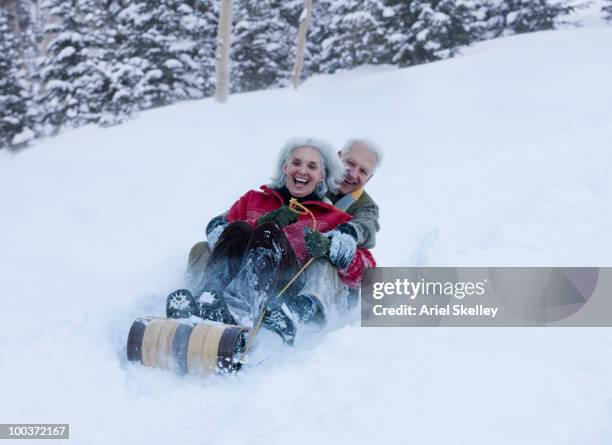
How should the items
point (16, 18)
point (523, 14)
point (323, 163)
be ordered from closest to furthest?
point (323, 163)
point (523, 14)
point (16, 18)

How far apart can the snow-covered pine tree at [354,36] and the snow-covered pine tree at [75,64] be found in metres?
7.09

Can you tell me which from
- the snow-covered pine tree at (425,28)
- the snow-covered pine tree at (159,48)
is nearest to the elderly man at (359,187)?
the snow-covered pine tree at (425,28)

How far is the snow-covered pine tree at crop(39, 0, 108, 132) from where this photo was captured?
1584cm

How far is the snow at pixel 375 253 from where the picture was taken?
2062 millimetres

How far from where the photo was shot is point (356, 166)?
383 centimetres

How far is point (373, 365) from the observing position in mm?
2359

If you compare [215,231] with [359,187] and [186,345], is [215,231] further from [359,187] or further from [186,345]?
[359,187]

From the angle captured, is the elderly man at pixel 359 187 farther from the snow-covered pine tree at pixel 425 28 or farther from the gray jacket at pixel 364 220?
the snow-covered pine tree at pixel 425 28

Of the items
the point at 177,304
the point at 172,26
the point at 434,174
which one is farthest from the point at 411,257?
the point at 172,26

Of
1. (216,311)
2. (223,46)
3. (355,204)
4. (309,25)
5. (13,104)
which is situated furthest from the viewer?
(309,25)

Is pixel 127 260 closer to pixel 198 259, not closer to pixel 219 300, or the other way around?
pixel 198 259

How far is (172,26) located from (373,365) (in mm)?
16757

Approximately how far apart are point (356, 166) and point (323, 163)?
444 millimetres

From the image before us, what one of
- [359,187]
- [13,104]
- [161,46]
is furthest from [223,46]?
[359,187]
